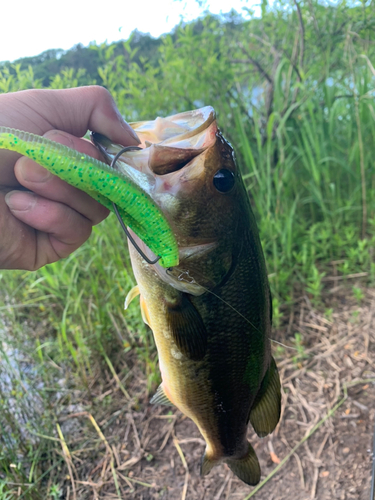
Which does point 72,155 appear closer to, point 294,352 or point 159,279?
point 159,279

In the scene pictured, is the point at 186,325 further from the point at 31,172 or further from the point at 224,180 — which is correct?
the point at 31,172

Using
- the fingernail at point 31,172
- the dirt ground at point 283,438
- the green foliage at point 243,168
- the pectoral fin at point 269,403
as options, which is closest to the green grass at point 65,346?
the green foliage at point 243,168

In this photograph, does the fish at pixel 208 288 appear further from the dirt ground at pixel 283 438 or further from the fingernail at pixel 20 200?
the dirt ground at pixel 283 438

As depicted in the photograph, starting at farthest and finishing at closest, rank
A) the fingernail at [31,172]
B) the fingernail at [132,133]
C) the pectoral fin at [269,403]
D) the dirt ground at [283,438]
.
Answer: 1. the dirt ground at [283,438]
2. the pectoral fin at [269,403]
3. the fingernail at [132,133]
4. the fingernail at [31,172]

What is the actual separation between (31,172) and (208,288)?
575 millimetres

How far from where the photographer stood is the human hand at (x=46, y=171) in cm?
91

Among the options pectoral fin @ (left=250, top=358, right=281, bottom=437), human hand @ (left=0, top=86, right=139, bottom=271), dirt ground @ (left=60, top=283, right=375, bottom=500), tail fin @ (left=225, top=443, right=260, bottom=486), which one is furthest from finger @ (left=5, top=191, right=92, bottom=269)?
dirt ground @ (left=60, top=283, right=375, bottom=500)

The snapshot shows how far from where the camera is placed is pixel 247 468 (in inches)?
48.9

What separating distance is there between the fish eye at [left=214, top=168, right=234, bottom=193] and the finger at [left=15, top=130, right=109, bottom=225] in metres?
0.36

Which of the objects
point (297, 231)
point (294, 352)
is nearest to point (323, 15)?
point (297, 231)

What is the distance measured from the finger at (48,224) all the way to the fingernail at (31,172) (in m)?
0.08

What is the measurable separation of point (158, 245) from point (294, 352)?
1.94 meters

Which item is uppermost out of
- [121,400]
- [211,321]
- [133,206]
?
[133,206]

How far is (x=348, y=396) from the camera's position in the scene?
210cm
